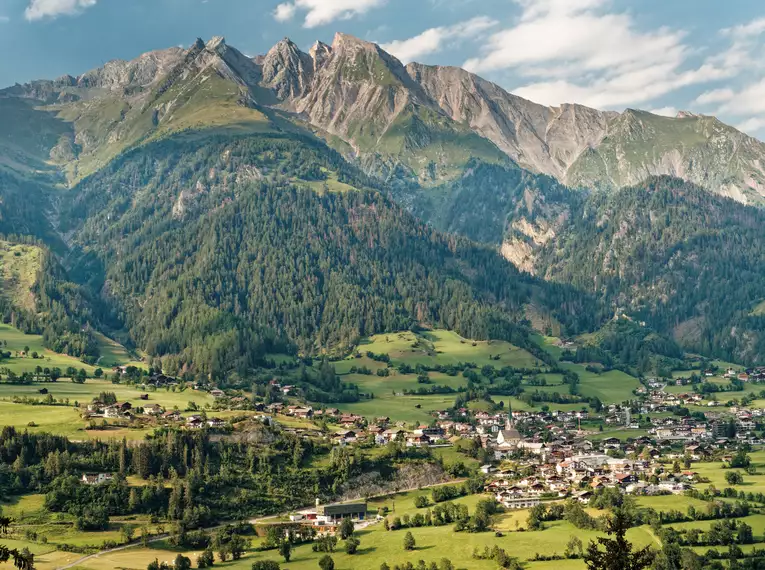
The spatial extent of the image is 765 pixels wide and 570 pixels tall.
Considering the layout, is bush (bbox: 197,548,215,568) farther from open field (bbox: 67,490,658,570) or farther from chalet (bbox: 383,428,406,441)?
chalet (bbox: 383,428,406,441)

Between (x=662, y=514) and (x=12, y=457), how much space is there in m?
93.2

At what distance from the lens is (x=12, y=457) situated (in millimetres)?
139750

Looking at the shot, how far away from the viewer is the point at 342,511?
443 ft

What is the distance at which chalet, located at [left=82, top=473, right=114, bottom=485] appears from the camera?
13362 cm

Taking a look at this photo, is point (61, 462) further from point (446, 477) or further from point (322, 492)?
point (446, 477)

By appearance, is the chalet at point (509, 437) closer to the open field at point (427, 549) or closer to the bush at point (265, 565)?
the open field at point (427, 549)

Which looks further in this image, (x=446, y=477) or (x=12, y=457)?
(x=446, y=477)

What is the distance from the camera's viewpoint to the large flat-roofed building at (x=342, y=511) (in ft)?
440

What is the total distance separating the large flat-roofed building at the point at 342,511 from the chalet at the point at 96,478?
30822 millimetres

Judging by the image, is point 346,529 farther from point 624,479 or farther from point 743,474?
point 743,474

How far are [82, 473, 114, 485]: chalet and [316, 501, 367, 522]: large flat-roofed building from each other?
1213 inches

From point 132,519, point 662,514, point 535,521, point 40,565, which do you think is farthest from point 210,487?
point 662,514

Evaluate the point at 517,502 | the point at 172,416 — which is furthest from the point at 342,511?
the point at 172,416

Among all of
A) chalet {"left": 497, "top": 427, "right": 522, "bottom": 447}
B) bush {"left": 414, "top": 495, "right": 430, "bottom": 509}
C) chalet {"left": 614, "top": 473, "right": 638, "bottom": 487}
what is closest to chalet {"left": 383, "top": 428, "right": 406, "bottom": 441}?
chalet {"left": 497, "top": 427, "right": 522, "bottom": 447}
